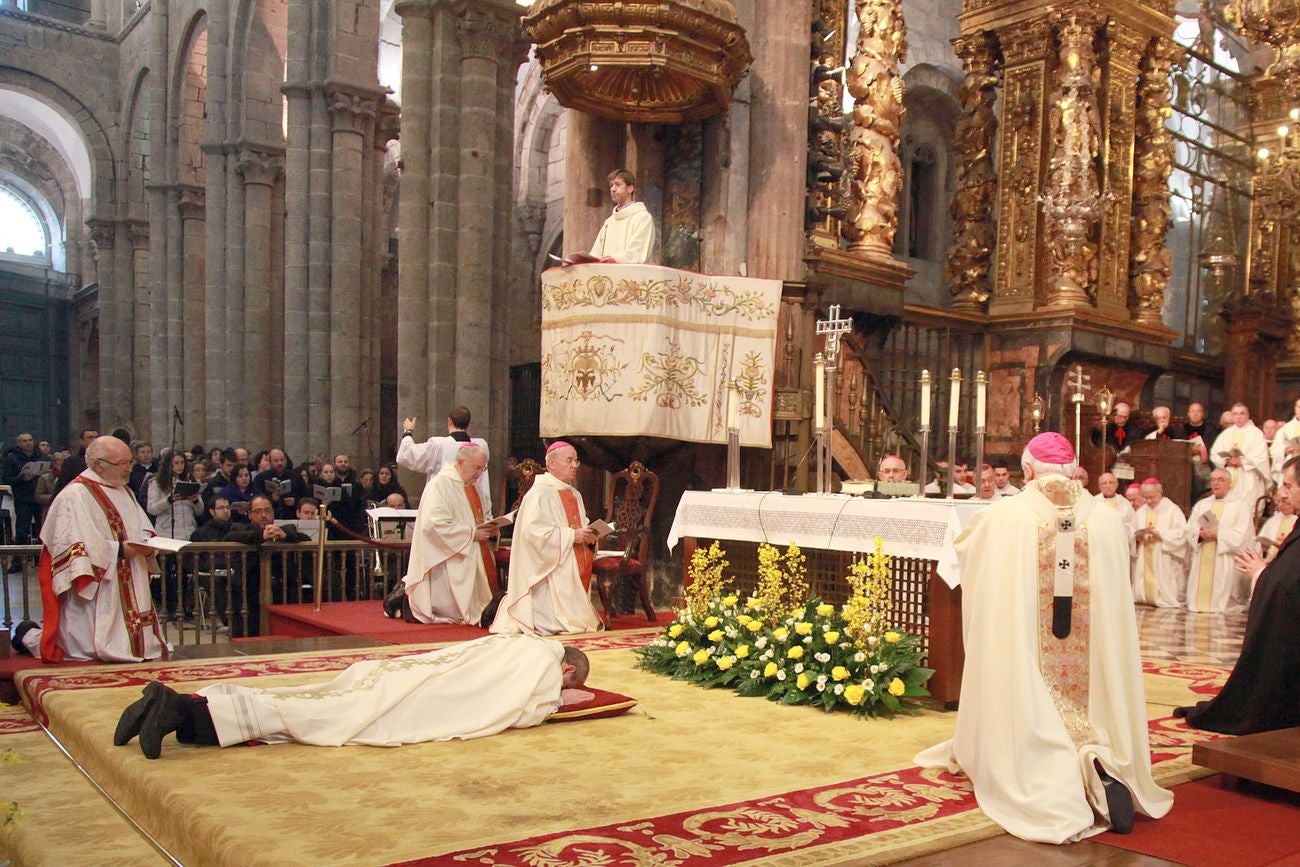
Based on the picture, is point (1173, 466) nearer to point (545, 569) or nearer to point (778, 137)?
point (778, 137)

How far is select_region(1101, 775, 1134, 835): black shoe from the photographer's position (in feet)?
13.3

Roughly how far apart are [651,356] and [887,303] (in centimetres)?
512

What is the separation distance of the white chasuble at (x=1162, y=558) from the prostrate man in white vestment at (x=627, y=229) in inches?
262

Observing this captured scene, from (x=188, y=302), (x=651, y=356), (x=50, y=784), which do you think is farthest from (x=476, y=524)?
(x=188, y=302)

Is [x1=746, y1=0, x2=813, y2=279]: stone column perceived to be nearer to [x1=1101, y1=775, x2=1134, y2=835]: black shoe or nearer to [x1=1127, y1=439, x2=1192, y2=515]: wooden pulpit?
[x1=1127, y1=439, x2=1192, y2=515]: wooden pulpit

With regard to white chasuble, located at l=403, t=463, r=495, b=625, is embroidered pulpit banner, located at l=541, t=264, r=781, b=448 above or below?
above

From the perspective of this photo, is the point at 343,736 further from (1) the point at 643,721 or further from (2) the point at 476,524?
(2) the point at 476,524

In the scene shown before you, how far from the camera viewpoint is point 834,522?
A: 6520 mm

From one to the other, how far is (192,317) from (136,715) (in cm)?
2064

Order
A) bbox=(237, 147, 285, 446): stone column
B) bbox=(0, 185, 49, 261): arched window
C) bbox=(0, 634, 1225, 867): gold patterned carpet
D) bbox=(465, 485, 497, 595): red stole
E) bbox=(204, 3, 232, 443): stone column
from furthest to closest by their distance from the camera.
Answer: bbox=(0, 185, 49, 261): arched window < bbox=(204, 3, 232, 443): stone column < bbox=(237, 147, 285, 446): stone column < bbox=(465, 485, 497, 595): red stole < bbox=(0, 634, 1225, 867): gold patterned carpet

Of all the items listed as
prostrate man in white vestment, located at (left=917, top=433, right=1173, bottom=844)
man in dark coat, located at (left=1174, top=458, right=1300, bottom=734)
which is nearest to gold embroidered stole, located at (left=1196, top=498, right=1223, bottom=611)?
man in dark coat, located at (left=1174, top=458, right=1300, bottom=734)

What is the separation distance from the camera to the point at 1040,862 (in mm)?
3766

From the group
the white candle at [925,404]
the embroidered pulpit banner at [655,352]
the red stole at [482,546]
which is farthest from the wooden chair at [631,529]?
the white candle at [925,404]

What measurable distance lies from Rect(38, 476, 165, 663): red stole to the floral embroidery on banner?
514 cm
